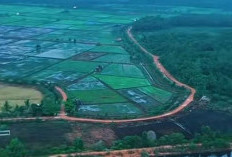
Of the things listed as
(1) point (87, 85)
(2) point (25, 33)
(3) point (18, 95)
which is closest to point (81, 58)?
(1) point (87, 85)

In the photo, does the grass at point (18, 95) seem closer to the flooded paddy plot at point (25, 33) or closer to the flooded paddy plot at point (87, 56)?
the flooded paddy plot at point (87, 56)

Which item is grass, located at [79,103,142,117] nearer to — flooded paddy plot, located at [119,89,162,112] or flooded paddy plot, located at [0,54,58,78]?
flooded paddy plot, located at [119,89,162,112]

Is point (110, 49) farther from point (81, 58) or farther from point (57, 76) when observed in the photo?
point (57, 76)

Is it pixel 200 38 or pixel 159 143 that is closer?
pixel 159 143

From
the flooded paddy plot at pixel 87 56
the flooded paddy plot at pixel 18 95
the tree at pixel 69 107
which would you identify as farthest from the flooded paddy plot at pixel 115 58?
the tree at pixel 69 107

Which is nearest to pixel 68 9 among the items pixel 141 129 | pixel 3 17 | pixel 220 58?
pixel 3 17

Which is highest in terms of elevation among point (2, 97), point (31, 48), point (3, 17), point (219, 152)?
point (3, 17)

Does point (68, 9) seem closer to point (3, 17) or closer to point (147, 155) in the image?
point (3, 17)
